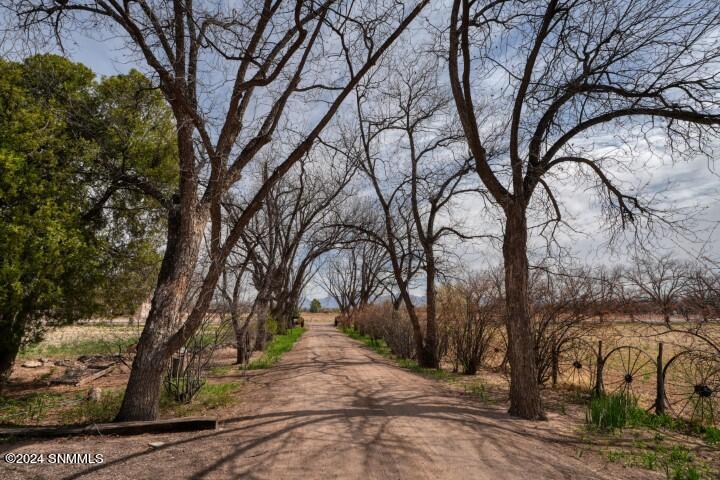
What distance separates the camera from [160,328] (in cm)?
641

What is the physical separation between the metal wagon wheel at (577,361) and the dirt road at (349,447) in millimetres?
3253

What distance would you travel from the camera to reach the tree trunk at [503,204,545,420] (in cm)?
688

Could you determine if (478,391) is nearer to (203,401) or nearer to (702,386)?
(702,386)

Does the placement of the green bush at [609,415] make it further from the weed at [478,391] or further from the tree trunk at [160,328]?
the tree trunk at [160,328]

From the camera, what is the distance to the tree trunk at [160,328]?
6.16m

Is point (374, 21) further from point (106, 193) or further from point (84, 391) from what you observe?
point (84, 391)

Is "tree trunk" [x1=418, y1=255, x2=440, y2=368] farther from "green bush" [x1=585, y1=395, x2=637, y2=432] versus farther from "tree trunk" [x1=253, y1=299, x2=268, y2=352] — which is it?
"tree trunk" [x1=253, y1=299, x2=268, y2=352]

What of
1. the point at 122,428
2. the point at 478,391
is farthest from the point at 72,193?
the point at 478,391

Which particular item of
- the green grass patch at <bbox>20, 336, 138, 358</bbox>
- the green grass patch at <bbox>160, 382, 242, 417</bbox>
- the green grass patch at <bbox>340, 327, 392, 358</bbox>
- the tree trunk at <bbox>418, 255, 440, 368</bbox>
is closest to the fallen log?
the green grass patch at <bbox>160, 382, 242, 417</bbox>

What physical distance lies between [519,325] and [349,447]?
372 centimetres

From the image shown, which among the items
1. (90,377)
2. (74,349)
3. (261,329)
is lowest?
(74,349)

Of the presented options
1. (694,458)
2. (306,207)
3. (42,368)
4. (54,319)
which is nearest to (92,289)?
(54,319)

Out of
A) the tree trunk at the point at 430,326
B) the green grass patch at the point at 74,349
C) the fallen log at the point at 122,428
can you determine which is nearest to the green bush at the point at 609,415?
the fallen log at the point at 122,428

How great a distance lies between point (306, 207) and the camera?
21562mm
